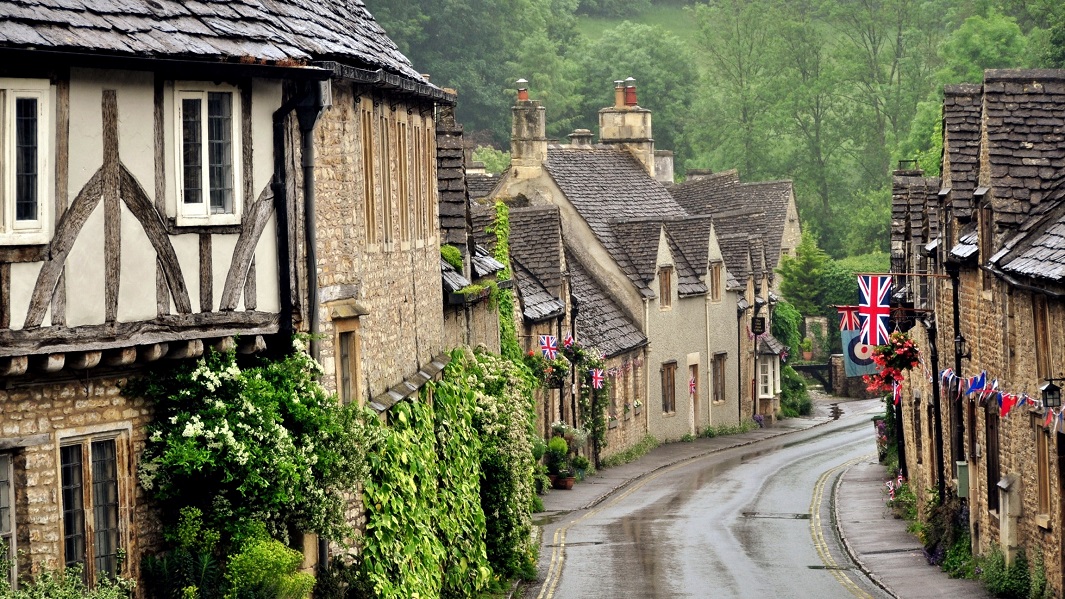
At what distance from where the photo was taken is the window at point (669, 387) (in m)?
50.8

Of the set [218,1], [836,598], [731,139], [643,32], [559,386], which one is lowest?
[836,598]

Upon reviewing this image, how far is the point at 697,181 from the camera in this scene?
76750 mm

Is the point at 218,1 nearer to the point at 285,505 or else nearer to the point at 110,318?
the point at 110,318

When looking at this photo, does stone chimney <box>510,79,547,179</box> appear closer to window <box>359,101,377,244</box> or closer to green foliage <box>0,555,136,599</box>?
window <box>359,101,377,244</box>

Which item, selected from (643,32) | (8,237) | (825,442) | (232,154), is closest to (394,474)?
(232,154)

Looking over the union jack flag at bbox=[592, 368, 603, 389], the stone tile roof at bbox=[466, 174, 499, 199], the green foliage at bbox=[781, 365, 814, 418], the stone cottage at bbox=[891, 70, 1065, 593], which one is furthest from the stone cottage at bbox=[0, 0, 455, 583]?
the green foliage at bbox=[781, 365, 814, 418]

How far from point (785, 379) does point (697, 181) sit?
17.5 metres

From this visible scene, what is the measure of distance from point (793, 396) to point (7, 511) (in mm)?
51452

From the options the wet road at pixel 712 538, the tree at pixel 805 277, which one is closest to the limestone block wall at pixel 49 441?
the wet road at pixel 712 538

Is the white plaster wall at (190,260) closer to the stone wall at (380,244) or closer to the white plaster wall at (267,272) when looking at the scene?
the white plaster wall at (267,272)

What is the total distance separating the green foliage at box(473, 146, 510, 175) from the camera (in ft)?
260

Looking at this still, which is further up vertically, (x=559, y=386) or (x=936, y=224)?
(x=936, y=224)

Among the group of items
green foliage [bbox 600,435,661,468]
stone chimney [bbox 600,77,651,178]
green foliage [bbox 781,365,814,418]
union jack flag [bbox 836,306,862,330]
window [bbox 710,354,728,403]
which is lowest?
green foliage [bbox 600,435,661,468]

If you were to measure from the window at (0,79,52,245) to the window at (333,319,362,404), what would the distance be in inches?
173
